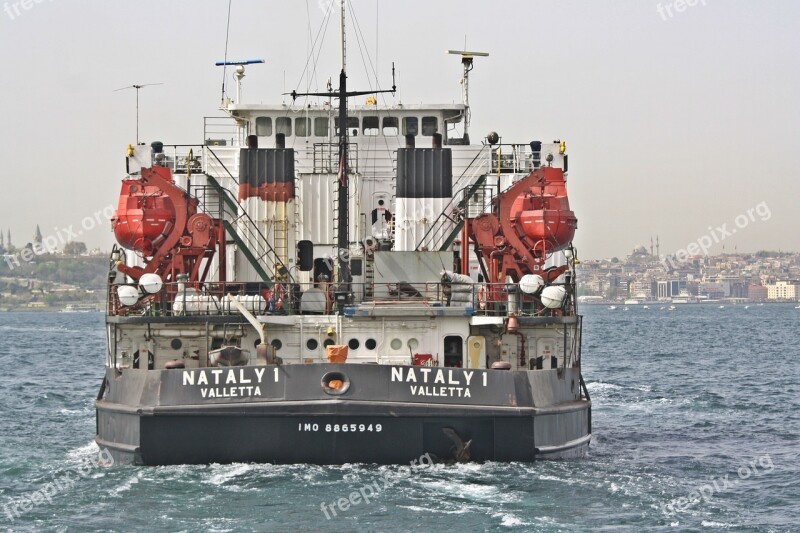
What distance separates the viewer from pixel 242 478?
20047mm

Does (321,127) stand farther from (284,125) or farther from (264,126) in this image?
(264,126)

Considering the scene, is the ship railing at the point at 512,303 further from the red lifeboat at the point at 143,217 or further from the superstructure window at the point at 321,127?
the superstructure window at the point at 321,127

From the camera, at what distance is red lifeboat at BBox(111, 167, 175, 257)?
24.5 m

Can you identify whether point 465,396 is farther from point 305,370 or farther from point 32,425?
point 32,425

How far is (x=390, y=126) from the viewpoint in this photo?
29.7 meters

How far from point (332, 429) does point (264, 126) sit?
35.5 ft

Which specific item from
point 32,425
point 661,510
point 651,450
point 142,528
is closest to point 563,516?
point 661,510

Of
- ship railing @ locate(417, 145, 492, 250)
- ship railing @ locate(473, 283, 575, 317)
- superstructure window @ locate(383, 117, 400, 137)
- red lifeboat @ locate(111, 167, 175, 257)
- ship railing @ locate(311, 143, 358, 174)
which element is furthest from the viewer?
superstructure window @ locate(383, 117, 400, 137)

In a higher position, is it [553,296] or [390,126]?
[390,126]

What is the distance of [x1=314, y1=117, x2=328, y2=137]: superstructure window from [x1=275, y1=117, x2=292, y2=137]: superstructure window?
60cm

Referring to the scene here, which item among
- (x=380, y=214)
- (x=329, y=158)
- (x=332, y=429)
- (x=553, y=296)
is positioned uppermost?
(x=329, y=158)

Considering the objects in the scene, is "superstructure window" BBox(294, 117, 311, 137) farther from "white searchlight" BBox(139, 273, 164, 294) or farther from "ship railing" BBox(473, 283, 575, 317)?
"white searchlight" BBox(139, 273, 164, 294)

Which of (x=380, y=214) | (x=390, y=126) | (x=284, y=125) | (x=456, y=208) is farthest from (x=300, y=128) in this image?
(x=456, y=208)

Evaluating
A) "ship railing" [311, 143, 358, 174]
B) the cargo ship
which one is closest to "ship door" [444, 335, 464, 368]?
the cargo ship
